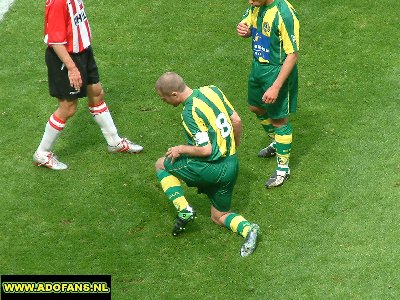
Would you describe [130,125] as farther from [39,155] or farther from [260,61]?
[260,61]

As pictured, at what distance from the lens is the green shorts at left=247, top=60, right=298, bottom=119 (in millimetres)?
8120

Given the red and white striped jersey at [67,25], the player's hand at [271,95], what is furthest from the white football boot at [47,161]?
the player's hand at [271,95]

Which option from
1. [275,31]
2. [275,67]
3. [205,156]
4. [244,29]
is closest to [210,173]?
[205,156]

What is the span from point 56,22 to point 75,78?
59 cm

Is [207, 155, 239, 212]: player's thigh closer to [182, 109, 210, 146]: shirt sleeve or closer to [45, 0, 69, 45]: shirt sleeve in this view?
[182, 109, 210, 146]: shirt sleeve

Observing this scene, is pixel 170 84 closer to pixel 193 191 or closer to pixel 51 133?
pixel 193 191

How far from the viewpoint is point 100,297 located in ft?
23.5

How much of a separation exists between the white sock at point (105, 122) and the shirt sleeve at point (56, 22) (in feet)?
3.35

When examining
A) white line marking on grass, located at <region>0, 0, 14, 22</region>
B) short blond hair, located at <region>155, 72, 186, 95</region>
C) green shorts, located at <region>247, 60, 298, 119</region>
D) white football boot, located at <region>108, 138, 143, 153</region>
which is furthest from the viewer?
white line marking on grass, located at <region>0, 0, 14, 22</region>

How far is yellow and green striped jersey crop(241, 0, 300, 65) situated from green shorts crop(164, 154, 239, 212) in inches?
Result: 46.5

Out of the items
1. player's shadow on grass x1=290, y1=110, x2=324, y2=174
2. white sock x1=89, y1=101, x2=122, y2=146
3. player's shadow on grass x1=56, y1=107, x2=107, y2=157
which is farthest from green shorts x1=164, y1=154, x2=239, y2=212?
player's shadow on grass x1=56, y1=107, x2=107, y2=157

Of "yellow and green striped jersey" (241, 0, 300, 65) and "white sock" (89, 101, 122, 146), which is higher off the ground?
"yellow and green striped jersey" (241, 0, 300, 65)

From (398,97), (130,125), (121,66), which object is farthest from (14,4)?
(398,97)

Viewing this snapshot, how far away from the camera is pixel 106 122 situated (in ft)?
29.5
